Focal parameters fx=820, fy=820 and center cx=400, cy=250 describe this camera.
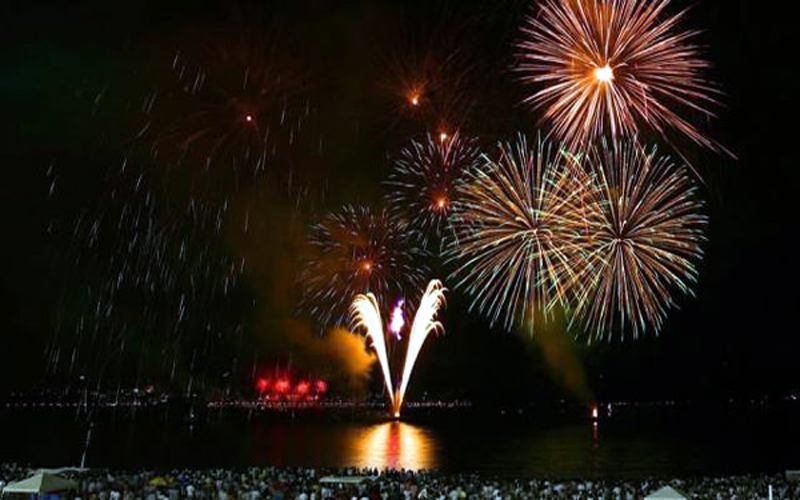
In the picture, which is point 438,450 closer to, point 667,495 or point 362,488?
point 362,488

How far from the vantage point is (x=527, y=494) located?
24.7 m

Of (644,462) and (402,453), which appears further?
(402,453)

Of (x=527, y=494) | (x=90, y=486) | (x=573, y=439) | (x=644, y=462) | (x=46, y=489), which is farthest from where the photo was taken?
(x=573, y=439)

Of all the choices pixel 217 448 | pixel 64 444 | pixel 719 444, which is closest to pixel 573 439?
pixel 719 444

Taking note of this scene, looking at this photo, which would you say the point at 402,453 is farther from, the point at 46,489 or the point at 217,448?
the point at 46,489

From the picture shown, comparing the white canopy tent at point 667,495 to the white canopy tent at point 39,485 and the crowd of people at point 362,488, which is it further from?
the white canopy tent at point 39,485

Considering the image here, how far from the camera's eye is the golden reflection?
55.3 meters

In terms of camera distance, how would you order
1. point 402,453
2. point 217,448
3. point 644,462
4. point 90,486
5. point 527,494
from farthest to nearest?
point 217,448
point 402,453
point 644,462
point 90,486
point 527,494

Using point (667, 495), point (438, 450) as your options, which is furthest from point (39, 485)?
point (438, 450)

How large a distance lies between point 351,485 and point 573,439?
2590 inches

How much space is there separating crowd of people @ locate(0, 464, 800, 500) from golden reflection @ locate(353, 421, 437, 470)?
76.0ft

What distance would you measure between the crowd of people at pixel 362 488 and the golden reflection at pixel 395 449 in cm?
2318

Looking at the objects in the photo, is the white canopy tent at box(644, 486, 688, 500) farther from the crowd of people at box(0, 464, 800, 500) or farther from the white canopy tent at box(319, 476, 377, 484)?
the white canopy tent at box(319, 476, 377, 484)

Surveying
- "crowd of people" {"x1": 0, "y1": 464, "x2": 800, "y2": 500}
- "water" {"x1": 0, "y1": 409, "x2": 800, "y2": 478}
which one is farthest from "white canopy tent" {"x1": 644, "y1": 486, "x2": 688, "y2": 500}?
"water" {"x1": 0, "y1": 409, "x2": 800, "y2": 478}
